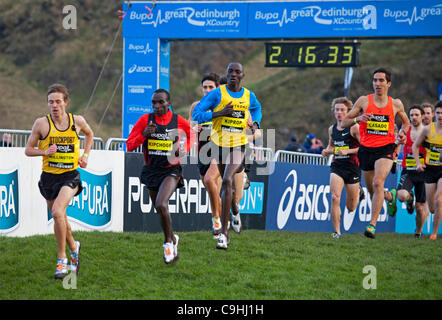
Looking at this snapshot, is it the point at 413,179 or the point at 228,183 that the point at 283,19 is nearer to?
the point at 413,179

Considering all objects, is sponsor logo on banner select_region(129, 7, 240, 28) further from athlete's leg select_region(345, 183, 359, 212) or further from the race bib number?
the race bib number

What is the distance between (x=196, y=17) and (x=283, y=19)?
9.97ft

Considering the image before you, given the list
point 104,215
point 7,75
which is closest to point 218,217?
point 104,215

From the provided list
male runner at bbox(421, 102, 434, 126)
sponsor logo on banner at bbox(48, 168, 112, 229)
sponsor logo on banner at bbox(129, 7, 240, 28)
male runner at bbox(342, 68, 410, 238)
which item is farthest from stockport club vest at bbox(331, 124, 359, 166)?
sponsor logo on banner at bbox(129, 7, 240, 28)

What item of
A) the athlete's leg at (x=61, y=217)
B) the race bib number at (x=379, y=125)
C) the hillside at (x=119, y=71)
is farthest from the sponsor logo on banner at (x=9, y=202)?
the hillside at (x=119, y=71)

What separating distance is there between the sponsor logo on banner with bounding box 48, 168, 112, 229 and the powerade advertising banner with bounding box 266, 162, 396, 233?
4.53 metres

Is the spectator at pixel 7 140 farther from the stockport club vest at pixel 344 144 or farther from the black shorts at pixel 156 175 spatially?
the stockport club vest at pixel 344 144

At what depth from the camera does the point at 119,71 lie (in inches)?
2724

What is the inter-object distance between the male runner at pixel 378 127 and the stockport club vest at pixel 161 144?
3980 millimetres

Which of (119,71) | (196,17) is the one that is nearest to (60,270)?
(196,17)

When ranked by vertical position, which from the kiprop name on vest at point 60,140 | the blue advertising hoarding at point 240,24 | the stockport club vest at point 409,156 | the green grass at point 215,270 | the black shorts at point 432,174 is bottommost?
the green grass at point 215,270

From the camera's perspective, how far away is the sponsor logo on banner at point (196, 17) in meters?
25.4
